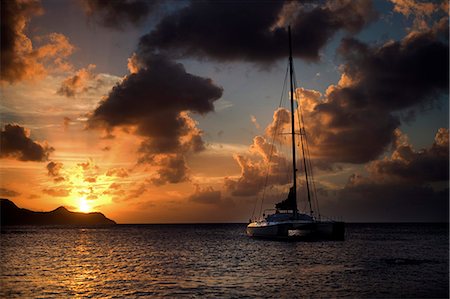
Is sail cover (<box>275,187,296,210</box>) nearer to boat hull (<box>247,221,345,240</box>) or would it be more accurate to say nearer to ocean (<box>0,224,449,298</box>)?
boat hull (<box>247,221,345,240</box>)

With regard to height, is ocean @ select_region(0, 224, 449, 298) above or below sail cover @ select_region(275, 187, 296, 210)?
below

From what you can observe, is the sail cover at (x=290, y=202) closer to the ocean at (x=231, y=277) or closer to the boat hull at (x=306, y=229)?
the boat hull at (x=306, y=229)

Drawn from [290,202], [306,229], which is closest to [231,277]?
[306,229]

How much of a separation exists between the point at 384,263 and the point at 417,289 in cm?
1871

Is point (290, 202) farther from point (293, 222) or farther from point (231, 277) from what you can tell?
point (231, 277)

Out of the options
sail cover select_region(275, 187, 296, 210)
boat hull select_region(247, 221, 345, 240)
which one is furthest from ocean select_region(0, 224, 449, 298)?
sail cover select_region(275, 187, 296, 210)

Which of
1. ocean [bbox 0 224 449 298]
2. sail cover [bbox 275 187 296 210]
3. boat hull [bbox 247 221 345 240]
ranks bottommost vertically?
ocean [bbox 0 224 449 298]

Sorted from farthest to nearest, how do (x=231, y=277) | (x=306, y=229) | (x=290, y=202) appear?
(x=290, y=202) → (x=306, y=229) → (x=231, y=277)

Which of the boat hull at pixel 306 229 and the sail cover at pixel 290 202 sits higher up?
the sail cover at pixel 290 202

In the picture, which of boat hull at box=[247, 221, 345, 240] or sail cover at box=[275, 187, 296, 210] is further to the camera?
sail cover at box=[275, 187, 296, 210]

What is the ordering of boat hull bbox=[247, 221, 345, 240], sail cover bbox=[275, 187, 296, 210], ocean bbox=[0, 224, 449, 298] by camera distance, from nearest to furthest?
ocean bbox=[0, 224, 449, 298] → boat hull bbox=[247, 221, 345, 240] → sail cover bbox=[275, 187, 296, 210]

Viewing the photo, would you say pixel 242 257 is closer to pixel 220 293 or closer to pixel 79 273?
pixel 79 273

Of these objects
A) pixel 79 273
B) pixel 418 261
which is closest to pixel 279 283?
A: pixel 79 273

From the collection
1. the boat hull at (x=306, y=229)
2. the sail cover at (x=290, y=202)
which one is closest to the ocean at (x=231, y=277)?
the boat hull at (x=306, y=229)
